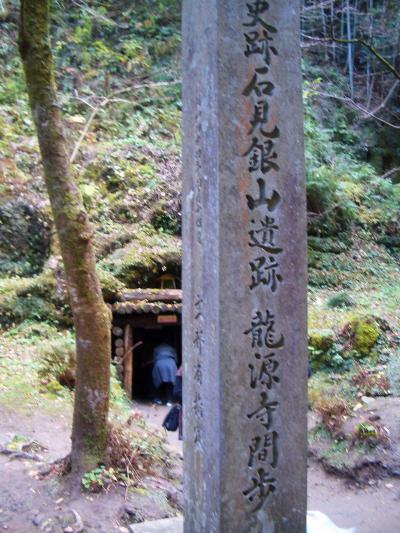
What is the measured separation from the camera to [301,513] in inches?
136

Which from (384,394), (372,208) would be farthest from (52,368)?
(372,208)

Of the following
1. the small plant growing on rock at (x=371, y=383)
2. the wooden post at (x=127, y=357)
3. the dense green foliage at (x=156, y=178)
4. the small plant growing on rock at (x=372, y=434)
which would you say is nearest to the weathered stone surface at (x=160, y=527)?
the small plant growing on rock at (x=372, y=434)

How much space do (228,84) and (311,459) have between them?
20.8 feet

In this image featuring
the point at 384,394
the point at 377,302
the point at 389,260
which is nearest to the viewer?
the point at 384,394

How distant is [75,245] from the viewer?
5.26m

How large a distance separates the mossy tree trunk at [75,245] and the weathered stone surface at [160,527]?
1.09 metres

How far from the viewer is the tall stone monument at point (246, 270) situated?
127 inches

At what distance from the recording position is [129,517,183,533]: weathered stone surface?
440cm

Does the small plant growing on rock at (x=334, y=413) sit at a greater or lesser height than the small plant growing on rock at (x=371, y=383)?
lesser

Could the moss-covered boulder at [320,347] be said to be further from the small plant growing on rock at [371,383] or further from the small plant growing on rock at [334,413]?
the small plant growing on rock at [334,413]

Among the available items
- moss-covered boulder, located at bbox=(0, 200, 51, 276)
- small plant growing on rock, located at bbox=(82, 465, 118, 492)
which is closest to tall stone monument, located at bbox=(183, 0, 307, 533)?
small plant growing on rock, located at bbox=(82, 465, 118, 492)

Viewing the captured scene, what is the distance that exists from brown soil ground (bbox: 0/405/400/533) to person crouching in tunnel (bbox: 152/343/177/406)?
3.18 meters

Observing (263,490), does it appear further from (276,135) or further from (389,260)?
(389,260)

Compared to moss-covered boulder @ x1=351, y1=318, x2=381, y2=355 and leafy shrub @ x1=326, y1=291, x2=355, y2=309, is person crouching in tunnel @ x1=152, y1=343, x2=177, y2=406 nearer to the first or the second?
moss-covered boulder @ x1=351, y1=318, x2=381, y2=355
